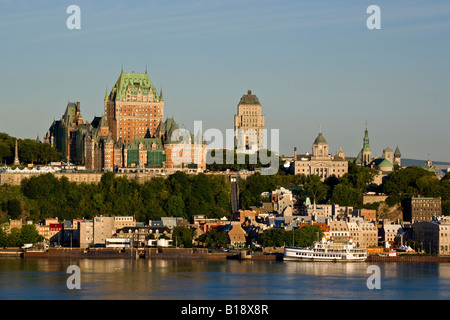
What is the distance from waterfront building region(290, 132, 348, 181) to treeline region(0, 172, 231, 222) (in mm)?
12800

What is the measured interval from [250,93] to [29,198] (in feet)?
166

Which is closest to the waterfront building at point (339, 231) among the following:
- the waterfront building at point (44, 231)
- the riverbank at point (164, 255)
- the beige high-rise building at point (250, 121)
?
the riverbank at point (164, 255)

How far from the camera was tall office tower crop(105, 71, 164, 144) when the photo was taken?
140625mm

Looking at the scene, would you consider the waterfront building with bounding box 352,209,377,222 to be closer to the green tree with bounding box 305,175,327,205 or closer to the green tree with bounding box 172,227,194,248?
the green tree with bounding box 305,175,327,205

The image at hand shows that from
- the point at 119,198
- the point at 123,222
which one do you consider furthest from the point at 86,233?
the point at 119,198

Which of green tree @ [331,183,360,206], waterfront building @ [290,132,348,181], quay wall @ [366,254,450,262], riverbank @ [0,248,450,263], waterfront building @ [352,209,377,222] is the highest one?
waterfront building @ [290,132,348,181]

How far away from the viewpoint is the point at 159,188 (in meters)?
125

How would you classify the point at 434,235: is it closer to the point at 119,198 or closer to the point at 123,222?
the point at 123,222

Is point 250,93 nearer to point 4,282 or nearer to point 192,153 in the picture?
point 192,153

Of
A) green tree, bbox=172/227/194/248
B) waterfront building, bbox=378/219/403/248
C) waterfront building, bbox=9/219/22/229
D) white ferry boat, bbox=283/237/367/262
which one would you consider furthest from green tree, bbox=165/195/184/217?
white ferry boat, bbox=283/237/367/262

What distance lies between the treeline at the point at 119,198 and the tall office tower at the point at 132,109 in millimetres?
15386

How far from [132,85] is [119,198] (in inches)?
922

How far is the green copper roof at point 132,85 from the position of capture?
141 m
